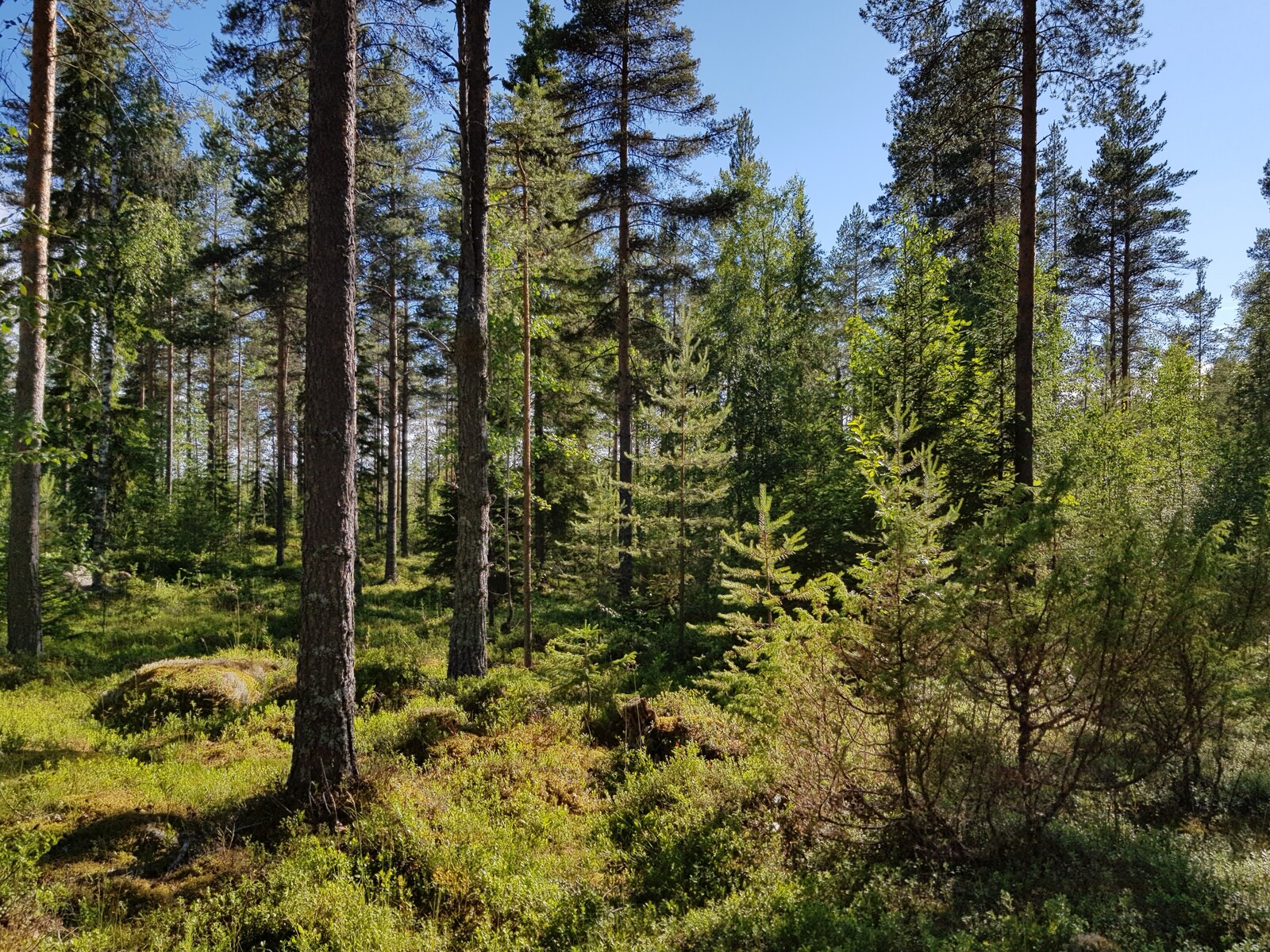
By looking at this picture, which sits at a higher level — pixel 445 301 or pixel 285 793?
pixel 445 301

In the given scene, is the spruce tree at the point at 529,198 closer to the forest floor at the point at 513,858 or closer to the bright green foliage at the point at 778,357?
the forest floor at the point at 513,858

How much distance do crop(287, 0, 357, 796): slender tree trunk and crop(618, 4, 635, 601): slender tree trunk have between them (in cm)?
894

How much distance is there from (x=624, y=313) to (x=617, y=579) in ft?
22.8

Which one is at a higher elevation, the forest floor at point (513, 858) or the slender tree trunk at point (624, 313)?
the slender tree trunk at point (624, 313)

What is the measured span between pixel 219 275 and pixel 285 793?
3000 centimetres

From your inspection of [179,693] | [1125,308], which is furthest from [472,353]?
[1125,308]

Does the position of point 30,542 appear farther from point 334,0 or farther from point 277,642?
point 334,0

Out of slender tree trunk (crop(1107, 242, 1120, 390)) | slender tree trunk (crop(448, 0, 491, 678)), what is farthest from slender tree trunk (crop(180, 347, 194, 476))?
slender tree trunk (crop(1107, 242, 1120, 390))

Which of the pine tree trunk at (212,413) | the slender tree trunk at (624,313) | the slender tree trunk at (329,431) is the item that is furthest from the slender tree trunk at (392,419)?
the slender tree trunk at (329,431)

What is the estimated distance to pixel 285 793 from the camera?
205 inches

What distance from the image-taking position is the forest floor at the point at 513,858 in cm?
353

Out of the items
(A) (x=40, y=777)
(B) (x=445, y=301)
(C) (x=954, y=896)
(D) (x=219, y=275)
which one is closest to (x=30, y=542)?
(A) (x=40, y=777)

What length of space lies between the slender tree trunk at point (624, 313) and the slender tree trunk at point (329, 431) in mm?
8940

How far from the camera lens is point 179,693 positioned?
802 cm
